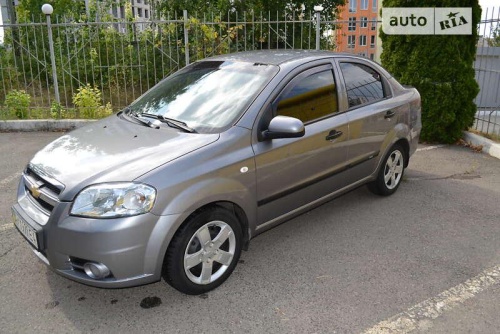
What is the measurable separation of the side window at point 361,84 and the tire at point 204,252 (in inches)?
71.4

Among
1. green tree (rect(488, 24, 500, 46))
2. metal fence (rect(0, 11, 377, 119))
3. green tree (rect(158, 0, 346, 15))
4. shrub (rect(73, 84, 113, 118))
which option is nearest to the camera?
green tree (rect(488, 24, 500, 46))

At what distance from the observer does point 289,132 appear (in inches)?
122

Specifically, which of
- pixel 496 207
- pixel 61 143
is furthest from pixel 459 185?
pixel 61 143

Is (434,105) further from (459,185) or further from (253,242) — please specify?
(253,242)

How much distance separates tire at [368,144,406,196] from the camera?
467cm

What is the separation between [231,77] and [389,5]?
465cm

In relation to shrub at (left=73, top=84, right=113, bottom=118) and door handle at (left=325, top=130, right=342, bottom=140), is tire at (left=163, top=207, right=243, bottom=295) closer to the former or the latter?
door handle at (left=325, top=130, right=342, bottom=140)

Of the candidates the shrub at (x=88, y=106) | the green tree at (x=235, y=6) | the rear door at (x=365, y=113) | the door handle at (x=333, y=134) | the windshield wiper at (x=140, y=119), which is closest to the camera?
the windshield wiper at (x=140, y=119)

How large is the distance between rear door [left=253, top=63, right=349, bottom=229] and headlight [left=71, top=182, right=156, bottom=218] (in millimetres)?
908

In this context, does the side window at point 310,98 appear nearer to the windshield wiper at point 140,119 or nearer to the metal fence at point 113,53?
the windshield wiper at point 140,119

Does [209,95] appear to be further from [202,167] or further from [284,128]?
[202,167]

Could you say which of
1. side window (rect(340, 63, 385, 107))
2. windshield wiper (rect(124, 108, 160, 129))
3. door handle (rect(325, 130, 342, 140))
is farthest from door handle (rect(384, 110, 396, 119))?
windshield wiper (rect(124, 108, 160, 129))

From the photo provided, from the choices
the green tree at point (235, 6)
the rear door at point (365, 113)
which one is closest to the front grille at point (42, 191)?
the rear door at point (365, 113)

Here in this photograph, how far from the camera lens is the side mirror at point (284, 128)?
311cm
